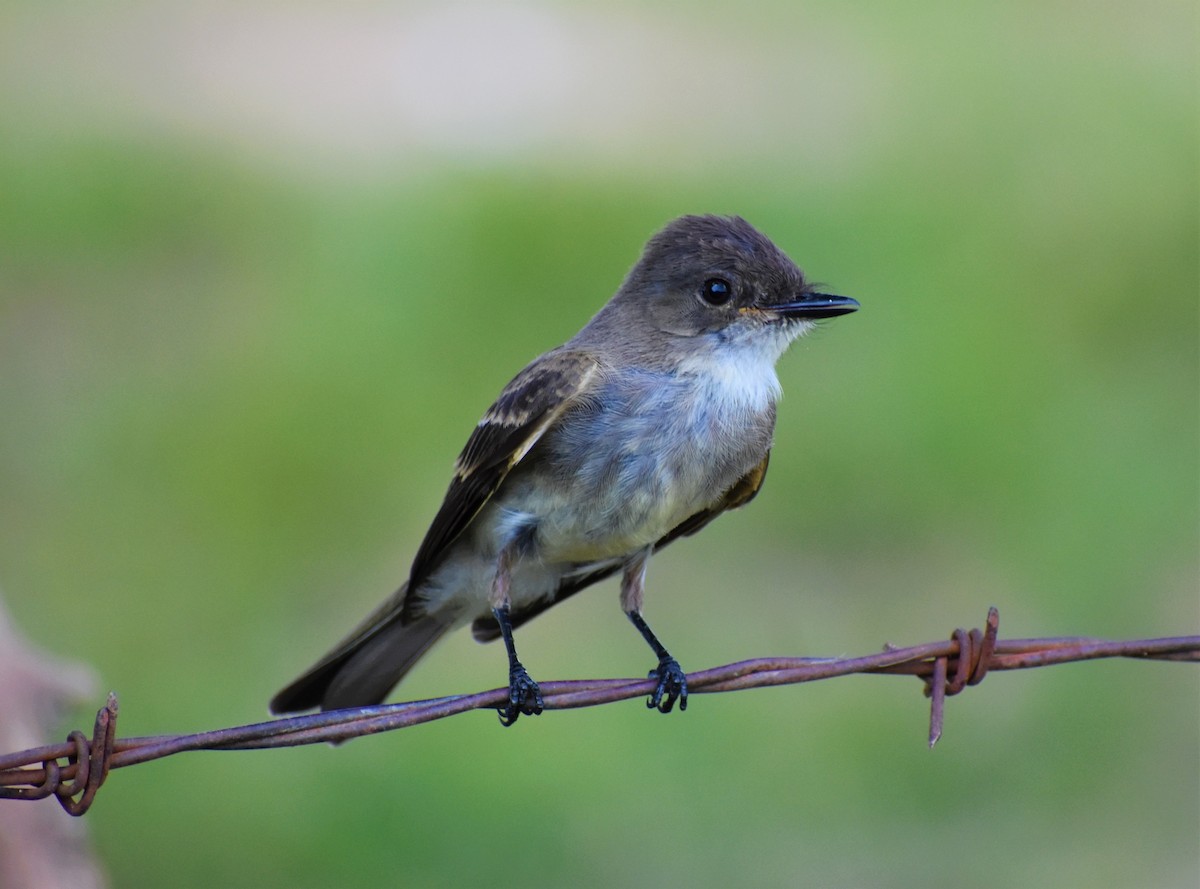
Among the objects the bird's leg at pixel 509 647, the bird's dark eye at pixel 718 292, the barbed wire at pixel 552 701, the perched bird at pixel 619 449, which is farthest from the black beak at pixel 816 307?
the barbed wire at pixel 552 701

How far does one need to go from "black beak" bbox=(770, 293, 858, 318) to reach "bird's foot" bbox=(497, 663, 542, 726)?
1.21 m

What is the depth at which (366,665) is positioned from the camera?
4469 millimetres

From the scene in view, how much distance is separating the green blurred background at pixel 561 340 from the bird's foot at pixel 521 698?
Result: 1.71 meters

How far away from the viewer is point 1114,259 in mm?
9797

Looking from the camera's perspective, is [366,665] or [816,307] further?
[366,665]

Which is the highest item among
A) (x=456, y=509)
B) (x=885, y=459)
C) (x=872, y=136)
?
(x=872, y=136)

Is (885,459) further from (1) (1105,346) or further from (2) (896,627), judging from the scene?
(1) (1105,346)

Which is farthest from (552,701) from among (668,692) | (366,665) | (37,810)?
(37,810)

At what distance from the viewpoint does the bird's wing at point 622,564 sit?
4.48 meters

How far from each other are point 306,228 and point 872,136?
413 centimetres

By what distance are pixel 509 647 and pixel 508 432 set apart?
1.91ft

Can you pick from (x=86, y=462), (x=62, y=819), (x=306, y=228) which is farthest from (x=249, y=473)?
(x=62, y=819)

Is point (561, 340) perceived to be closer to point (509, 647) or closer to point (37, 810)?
point (509, 647)

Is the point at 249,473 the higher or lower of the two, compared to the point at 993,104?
lower
